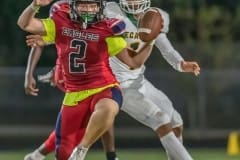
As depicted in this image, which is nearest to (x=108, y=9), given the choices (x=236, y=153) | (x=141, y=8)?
(x=141, y=8)

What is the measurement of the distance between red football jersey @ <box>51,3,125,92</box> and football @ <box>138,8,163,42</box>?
0.72m

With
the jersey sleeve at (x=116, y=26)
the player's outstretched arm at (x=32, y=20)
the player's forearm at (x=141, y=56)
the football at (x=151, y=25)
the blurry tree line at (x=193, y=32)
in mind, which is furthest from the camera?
the blurry tree line at (x=193, y=32)

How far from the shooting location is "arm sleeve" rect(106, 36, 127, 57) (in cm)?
800

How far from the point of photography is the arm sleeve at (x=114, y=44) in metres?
8.00

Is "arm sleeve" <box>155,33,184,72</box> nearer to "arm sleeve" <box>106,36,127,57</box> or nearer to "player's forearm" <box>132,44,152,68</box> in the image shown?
"player's forearm" <box>132,44,152,68</box>

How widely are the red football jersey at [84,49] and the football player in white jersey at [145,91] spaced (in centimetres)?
85

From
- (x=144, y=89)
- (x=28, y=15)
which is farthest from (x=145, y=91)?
(x=28, y=15)

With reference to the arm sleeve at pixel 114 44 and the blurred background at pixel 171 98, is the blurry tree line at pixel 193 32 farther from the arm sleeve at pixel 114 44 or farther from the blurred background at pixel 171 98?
the arm sleeve at pixel 114 44

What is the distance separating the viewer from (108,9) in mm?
9266

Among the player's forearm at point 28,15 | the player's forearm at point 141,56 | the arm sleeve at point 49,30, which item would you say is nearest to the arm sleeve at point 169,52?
the player's forearm at point 141,56

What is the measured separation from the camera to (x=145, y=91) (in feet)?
30.5

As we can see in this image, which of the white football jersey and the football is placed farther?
the white football jersey

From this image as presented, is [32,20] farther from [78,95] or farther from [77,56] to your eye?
[78,95]

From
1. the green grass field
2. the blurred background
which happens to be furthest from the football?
the blurred background
